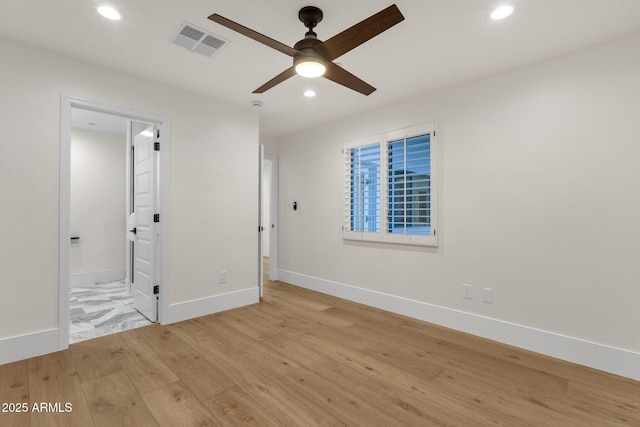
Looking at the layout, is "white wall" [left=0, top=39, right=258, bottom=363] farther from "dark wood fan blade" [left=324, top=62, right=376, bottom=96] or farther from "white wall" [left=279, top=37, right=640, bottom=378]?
"dark wood fan blade" [left=324, top=62, right=376, bottom=96]

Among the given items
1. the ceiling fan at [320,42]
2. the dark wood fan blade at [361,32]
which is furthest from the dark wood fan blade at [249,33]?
the dark wood fan blade at [361,32]

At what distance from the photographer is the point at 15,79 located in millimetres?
2561

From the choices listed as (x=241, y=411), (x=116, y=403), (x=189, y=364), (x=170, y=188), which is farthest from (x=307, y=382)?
(x=170, y=188)

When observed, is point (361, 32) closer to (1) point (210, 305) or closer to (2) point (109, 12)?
(2) point (109, 12)

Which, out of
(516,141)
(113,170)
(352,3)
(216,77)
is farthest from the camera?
(113,170)

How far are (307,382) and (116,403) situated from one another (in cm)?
128

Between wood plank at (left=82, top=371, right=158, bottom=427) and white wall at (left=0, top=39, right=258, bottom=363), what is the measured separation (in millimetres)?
967

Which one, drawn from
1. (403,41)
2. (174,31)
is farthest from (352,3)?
(174,31)

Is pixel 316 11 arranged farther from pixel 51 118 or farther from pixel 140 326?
pixel 140 326

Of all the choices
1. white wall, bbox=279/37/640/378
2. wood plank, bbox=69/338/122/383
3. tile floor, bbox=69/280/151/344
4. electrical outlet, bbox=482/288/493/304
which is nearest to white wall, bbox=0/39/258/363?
wood plank, bbox=69/338/122/383

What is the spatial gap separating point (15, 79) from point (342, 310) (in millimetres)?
4027

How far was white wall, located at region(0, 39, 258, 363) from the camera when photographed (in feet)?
8.36

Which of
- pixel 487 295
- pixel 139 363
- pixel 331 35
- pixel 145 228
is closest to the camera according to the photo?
pixel 331 35

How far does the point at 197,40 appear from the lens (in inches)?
98.6
